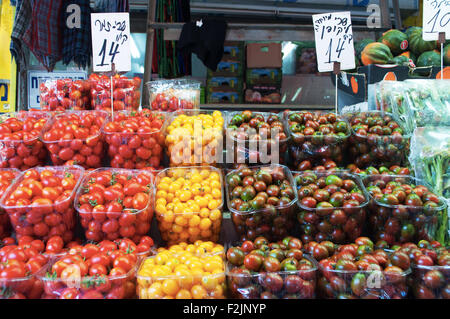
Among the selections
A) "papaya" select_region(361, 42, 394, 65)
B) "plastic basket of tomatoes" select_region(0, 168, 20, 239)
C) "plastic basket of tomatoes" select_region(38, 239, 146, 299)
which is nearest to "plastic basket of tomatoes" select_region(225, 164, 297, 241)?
"plastic basket of tomatoes" select_region(38, 239, 146, 299)

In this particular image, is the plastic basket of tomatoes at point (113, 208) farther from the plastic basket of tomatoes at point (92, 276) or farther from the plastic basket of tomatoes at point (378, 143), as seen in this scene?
the plastic basket of tomatoes at point (378, 143)

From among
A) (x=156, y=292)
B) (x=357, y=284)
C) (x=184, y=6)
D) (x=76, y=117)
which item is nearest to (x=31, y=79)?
(x=184, y=6)

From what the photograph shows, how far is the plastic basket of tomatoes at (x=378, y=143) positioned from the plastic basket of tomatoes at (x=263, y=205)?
0.59 meters

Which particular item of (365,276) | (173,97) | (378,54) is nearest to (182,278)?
(365,276)

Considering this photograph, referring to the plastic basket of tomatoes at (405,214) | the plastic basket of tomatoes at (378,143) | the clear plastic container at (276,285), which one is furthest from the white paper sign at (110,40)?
the plastic basket of tomatoes at (405,214)

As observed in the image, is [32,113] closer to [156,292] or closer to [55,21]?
[156,292]

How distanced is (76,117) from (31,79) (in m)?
3.51

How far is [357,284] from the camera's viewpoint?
1.36 m

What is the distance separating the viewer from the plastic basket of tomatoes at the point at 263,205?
1.75 meters

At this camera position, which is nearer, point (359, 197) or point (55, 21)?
point (359, 197)

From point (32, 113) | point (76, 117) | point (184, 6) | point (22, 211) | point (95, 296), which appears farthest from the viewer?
point (184, 6)

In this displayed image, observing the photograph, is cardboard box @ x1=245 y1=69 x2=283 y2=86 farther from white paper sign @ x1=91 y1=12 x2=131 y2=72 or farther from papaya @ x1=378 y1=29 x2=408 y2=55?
white paper sign @ x1=91 y1=12 x2=131 y2=72

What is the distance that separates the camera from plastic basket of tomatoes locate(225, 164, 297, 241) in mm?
1746

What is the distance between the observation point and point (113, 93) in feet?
8.20
